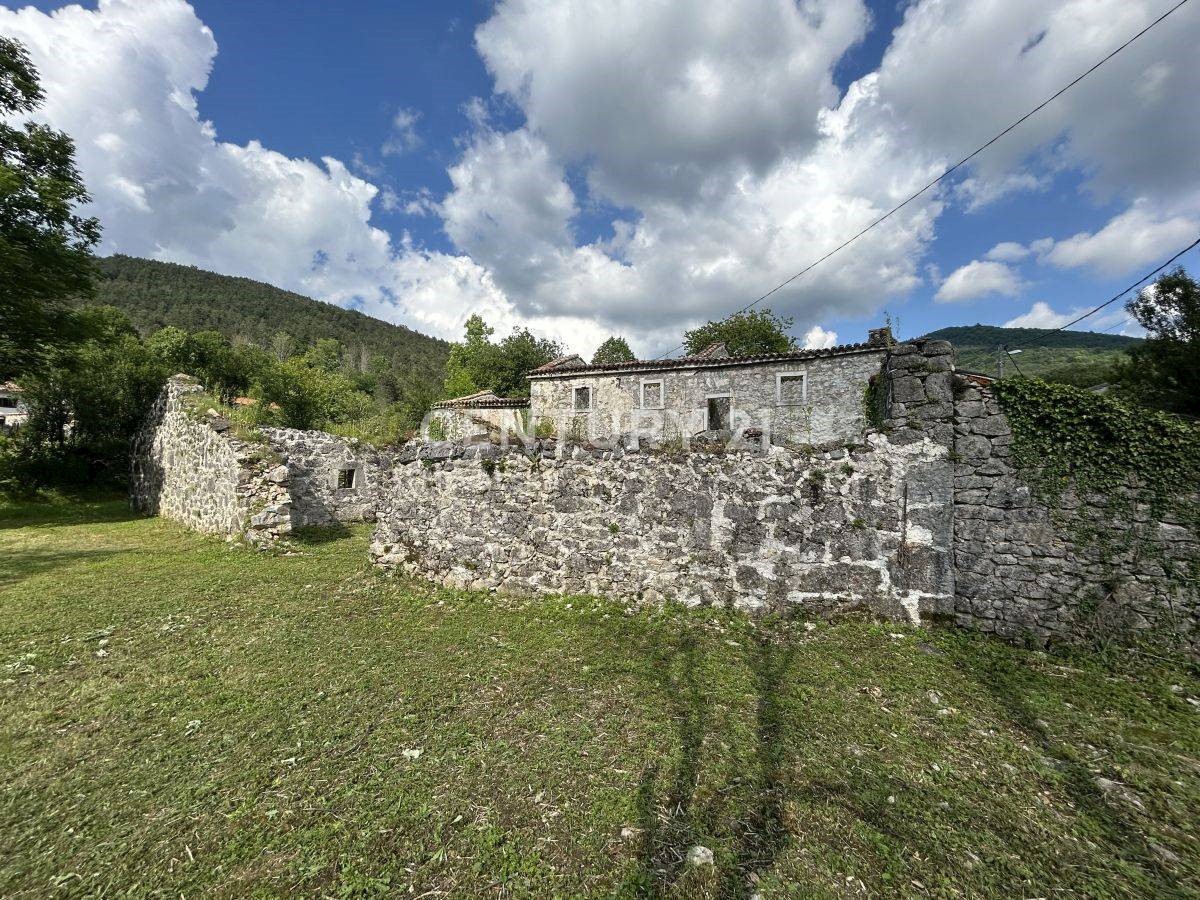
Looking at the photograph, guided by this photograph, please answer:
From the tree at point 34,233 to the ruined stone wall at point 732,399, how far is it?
16231 millimetres

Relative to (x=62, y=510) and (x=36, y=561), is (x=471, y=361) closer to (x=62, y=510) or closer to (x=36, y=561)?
(x=62, y=510)

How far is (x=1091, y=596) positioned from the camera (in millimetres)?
5109

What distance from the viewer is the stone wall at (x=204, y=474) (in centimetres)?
1005

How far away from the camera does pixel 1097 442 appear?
5145 mm

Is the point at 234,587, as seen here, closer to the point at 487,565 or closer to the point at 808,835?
the point at 487,565

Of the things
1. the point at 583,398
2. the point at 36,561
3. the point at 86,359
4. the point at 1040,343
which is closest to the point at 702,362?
the point at 583,398

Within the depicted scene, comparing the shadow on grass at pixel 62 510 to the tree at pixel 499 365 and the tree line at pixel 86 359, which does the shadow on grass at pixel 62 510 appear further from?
the tree at pixel 499 365

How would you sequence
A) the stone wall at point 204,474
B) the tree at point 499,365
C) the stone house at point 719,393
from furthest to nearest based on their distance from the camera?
the tree at point 499,365
the stone house at point 719,393
the stone wall at point 204,474

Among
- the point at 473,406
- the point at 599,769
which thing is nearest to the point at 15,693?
the point at 599,769

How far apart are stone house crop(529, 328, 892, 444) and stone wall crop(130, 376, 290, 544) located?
414 inches

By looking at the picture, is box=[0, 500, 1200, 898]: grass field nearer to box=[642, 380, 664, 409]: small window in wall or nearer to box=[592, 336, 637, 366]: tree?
box=[642, 380, 664, 409]: small window in wall

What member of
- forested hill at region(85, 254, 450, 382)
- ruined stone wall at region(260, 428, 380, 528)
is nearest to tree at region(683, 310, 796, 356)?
ruined stone wall at region(260, 428, 380, 528)

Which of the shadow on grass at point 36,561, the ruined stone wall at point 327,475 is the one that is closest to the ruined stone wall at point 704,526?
the shadow on grass at point 36,561

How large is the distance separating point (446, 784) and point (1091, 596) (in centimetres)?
707
